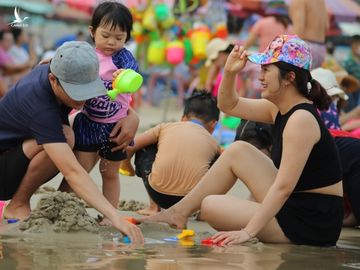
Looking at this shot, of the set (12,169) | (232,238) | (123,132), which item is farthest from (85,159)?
(232,238)

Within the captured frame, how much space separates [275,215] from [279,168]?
0.80 ft

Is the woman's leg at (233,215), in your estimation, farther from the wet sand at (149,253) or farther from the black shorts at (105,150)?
the black shorts at (105,150)

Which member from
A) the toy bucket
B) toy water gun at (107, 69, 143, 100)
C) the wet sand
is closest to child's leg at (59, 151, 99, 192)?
toy water gun at (107, 69, 143, 100)

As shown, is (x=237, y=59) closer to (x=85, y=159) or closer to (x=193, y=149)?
(x=193, y=149)

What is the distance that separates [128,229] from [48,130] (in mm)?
671

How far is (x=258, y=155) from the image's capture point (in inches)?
189

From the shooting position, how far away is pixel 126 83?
192 inches

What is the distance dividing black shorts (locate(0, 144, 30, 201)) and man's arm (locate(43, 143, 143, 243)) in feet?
1.18

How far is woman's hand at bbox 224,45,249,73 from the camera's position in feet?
15.8

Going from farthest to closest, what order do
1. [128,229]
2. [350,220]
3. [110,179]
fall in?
1. [350,220]
2. [110,179]
3. [128,229]

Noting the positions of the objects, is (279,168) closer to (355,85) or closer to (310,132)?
(310,132)

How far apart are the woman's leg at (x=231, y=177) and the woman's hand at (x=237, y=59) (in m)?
0.40

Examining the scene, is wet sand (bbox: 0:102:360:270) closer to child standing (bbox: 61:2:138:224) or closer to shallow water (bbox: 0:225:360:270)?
shallow water (bbox: 0:225:360:270)

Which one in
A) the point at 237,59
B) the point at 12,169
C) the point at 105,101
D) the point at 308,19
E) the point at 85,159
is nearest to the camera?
the point at 237,59
